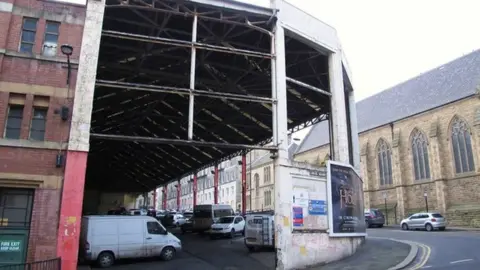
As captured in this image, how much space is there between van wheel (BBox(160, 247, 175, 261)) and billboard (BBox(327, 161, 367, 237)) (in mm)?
7260

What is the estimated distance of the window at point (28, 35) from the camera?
47.0 feet

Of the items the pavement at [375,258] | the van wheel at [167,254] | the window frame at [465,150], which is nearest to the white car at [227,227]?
the van wheel at [167,254]

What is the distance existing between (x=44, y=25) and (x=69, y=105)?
319 cm

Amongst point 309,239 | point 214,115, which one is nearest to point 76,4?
point 309,239

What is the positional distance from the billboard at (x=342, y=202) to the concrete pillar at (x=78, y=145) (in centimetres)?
1021

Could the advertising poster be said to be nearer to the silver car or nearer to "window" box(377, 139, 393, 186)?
the silver car

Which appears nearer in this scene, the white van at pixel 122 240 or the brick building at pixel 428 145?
the white van at pixel 122 240

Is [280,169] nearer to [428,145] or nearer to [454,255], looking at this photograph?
[454,255]

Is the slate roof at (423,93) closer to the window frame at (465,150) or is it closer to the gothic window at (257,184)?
the window frame at (465,150)

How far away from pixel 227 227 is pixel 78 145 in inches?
639

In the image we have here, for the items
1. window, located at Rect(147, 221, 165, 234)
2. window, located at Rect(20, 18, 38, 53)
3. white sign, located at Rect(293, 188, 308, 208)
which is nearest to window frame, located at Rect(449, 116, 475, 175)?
white sign, located at Rect(293, 188, 308, 208)

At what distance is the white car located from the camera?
27.7 meters

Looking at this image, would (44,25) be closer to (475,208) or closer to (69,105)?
(69,105)

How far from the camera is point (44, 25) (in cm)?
1450
